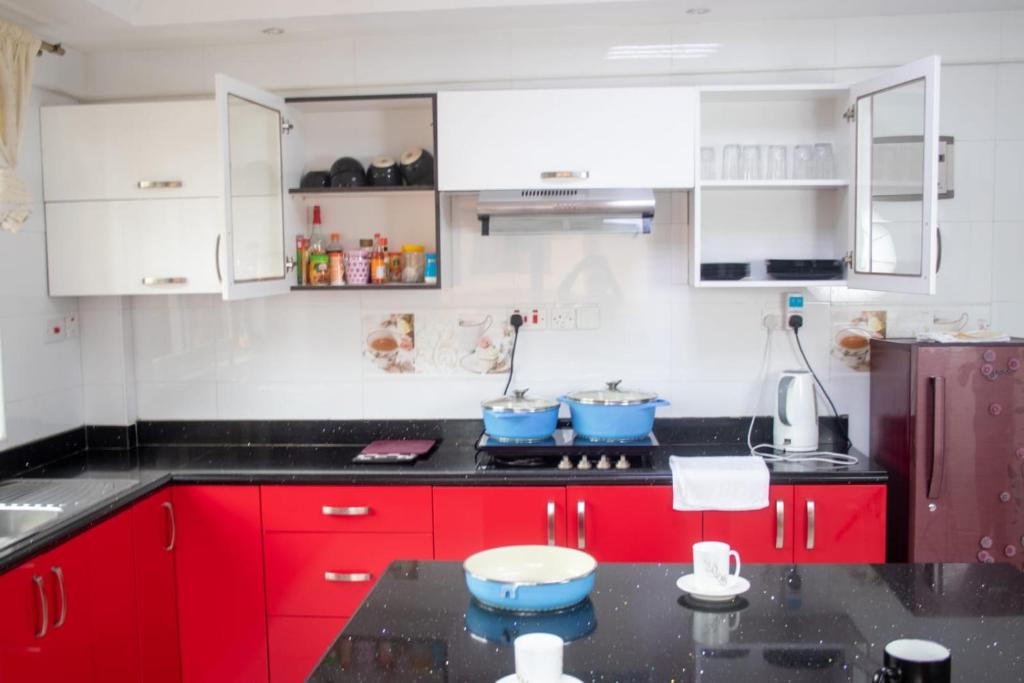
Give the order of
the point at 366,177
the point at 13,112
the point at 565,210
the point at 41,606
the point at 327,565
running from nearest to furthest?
1. the point at 41,606
2. the point at 13,112
3. the point at 327,565
4. the point at 565,210
5. the point at 366,177

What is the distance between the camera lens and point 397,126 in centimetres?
380

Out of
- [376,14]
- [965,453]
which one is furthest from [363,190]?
[965,453]

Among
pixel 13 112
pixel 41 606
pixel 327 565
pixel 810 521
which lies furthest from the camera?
pixel 327 565

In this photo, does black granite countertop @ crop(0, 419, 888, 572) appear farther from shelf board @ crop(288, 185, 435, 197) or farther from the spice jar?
shelf board @ crop(288, 185, 435, 197)

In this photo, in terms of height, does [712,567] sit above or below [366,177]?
below

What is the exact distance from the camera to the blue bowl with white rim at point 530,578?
1873 millimetres

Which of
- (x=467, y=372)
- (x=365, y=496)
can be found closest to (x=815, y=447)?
(x=467, y=372)

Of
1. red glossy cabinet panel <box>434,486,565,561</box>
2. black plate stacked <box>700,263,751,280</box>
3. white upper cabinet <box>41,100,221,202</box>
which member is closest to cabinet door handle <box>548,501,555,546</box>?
red glossy cabinet panel <box>434,486,565,561</box>

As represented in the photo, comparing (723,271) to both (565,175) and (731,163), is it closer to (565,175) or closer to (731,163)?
(731,163)

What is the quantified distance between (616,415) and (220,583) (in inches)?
58.9

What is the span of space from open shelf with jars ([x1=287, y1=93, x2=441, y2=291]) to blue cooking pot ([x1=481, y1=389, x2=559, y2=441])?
59cm

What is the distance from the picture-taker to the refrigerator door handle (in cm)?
319

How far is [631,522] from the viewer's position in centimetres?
329

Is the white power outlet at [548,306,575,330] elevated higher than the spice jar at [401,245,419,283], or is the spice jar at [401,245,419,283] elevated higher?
the spice jar at [401,245,419,283]
